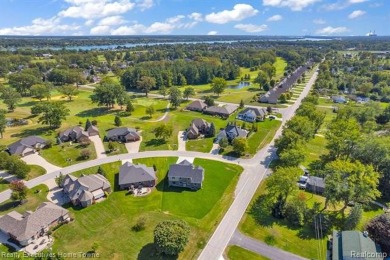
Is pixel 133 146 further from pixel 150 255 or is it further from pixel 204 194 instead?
pixel 150 255

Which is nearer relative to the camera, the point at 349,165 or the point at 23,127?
the point at 349,165

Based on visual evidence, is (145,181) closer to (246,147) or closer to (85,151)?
(85,151)

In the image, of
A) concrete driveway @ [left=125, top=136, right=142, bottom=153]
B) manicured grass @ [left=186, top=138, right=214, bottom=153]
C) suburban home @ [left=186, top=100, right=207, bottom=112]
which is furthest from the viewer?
suburban home @ [left=186, top=100, right=207, bottom=112]

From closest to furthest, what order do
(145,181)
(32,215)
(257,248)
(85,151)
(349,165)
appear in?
(257,248), (32,215), (349,165), (145,181), (85,151)

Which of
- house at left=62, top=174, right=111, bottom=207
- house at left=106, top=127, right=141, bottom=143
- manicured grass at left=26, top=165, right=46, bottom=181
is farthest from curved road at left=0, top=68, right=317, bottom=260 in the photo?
house at left=62, top=174, right=111, bottom=207

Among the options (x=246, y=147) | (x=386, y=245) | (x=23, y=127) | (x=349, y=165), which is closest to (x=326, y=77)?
(x=246, y=147)

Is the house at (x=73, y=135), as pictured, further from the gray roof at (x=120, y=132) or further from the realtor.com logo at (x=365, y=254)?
the realtor.com logo at (x=365, y=254)

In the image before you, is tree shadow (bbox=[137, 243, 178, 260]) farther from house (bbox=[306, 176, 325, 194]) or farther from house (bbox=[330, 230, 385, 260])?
house (bbox=[306, 176, 325, 194])
